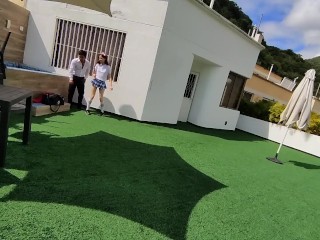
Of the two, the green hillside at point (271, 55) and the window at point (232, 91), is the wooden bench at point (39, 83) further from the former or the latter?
the green hillside at point (271, 55)

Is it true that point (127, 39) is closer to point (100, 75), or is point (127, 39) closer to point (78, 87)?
point (100, 75)

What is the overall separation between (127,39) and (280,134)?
32.3 ft

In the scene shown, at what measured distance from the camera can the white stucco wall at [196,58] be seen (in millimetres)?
10156

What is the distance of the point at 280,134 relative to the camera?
15.8 meters

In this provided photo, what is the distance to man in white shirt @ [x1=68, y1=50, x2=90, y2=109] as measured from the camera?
9.36 meters

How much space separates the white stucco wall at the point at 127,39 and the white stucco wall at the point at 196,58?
0.32 m

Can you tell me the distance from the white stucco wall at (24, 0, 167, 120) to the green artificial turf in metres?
2.02

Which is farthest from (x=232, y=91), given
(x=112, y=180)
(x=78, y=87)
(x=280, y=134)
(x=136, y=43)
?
(x=112, y=180)

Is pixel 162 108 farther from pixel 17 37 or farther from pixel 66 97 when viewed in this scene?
pixel 17 37

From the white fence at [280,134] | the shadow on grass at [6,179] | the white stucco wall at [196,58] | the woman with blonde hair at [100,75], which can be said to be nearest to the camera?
the shadow on grass at [6,179]

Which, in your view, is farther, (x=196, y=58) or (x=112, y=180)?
(x=196, y=58)

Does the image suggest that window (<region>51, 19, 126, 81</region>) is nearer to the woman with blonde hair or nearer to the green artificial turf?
the woman with blonde hair

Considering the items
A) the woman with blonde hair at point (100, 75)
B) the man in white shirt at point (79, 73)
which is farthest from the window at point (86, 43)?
the man in white shirt at point (79, 73)

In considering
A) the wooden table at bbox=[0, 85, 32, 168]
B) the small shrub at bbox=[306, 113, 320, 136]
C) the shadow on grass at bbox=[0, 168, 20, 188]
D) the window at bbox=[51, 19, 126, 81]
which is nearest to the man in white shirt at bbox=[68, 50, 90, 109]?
the window at bbox=[51, 19, 126, 81]
